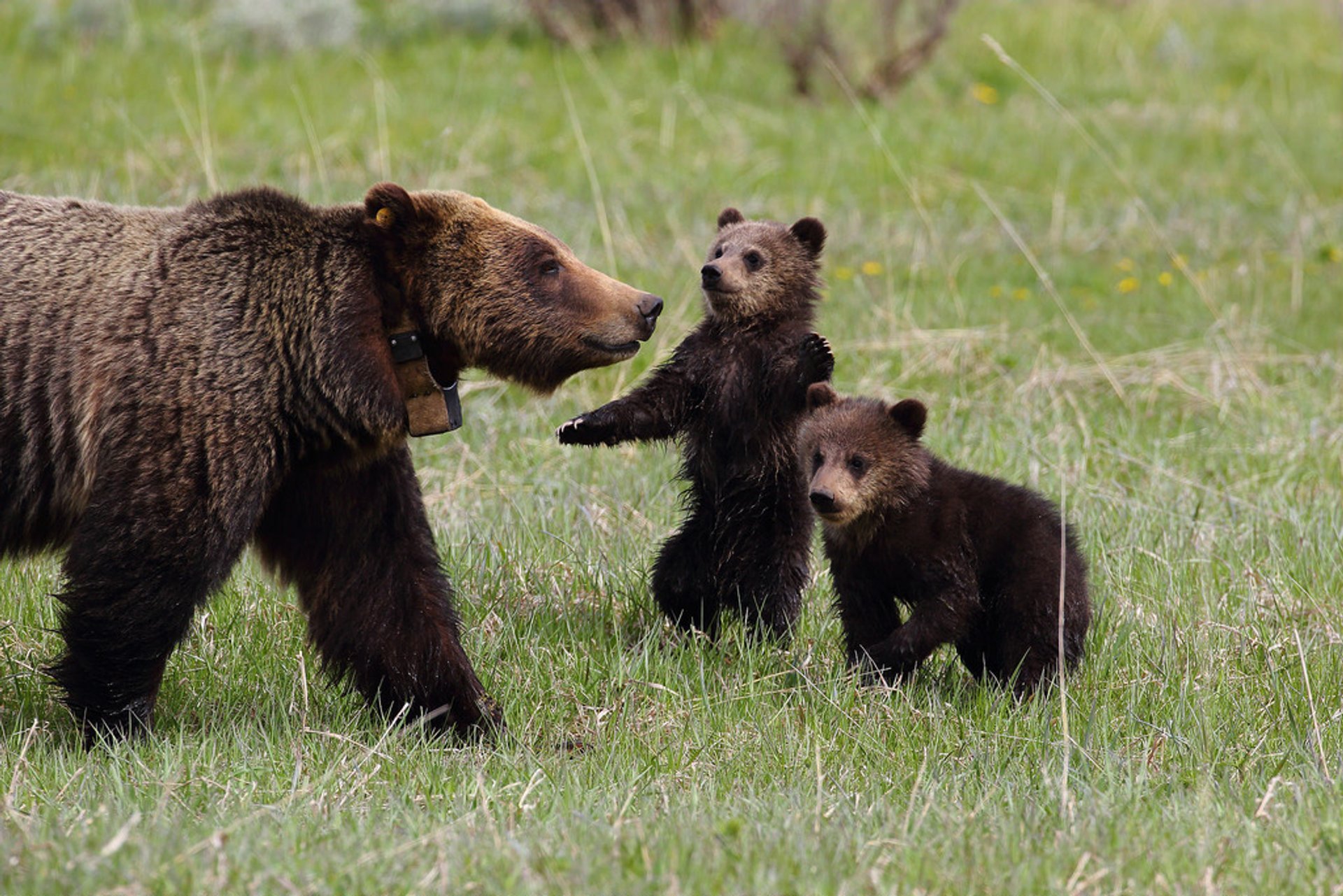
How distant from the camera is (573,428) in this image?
5.46 metres

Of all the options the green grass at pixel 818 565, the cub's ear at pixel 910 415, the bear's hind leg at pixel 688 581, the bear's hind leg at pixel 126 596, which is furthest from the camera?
the bear's hind leg at pixel 688 581

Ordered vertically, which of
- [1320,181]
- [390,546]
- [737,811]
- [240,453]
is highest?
[1320,181]

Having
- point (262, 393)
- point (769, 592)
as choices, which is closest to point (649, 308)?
point (262, 393)

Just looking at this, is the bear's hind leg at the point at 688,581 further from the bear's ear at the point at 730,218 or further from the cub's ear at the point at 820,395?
the bear's ear at the point at 730,218

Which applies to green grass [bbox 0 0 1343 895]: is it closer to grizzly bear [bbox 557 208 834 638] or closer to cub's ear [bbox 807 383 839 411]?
grizzly bear [bbox 557 208 834 638]

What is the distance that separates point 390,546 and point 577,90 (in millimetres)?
10221

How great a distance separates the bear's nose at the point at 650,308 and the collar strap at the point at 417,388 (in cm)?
66

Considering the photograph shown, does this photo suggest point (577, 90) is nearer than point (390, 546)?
No

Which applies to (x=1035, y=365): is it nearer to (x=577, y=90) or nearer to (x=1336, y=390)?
(x=1336, y=390)

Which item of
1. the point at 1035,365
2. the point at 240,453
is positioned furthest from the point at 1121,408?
the point at 240,453

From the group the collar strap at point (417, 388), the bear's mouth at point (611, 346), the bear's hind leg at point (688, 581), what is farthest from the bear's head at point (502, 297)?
the bear's hind leg at point (688, 581)

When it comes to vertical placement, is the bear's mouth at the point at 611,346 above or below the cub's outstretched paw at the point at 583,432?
above

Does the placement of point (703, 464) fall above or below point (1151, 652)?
above

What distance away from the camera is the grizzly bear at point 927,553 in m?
5.30
